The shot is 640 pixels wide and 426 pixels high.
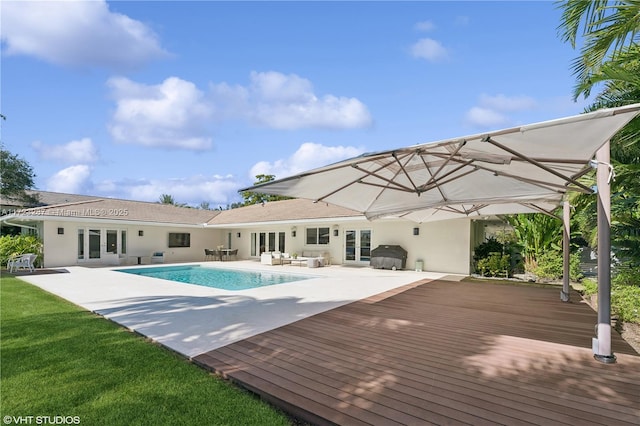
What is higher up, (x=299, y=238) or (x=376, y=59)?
(x=376, y=59)

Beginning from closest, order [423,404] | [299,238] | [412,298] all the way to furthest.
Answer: [423,404]
[412,298]
[299,238]

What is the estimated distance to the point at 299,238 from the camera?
73.2ft

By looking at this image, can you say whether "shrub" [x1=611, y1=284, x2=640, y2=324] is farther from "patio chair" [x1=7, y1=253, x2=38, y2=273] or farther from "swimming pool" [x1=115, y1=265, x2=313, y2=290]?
"patio chair" [x1=7, y1=253, x2=38, y2=273]

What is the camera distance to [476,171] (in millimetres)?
7023

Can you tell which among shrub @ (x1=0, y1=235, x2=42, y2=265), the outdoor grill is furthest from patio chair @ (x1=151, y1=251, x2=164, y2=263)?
the outdoor grill

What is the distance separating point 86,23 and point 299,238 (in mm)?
15436

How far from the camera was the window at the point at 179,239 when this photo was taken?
79.3 feet

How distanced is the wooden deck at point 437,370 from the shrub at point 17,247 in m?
18.8

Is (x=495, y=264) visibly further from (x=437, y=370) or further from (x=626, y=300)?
(x=437, y=370)

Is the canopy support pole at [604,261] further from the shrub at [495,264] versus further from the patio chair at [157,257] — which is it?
the patio chair at [157,257]

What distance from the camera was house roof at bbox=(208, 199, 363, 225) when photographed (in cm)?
1944

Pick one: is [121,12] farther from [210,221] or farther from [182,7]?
[210,221]

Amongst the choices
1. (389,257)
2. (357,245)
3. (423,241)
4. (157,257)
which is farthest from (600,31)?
(157,257)

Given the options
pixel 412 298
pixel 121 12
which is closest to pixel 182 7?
→ pixel 121 12
